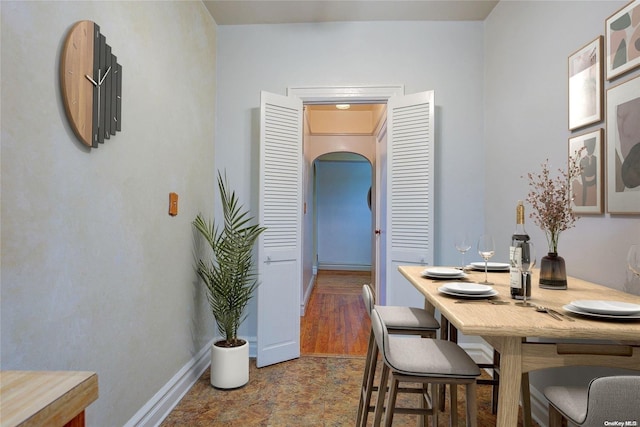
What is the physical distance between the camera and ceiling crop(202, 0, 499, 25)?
9.44ft

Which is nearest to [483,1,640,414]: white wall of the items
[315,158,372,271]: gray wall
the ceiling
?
the ceiling

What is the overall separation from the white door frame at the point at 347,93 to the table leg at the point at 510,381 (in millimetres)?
2473

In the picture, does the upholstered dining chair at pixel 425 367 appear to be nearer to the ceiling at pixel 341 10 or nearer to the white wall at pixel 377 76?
the white wall at pixel 377 76

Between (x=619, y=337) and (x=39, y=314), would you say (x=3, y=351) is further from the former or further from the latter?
(x=619, y=337)

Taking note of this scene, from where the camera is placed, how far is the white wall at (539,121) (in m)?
1.73

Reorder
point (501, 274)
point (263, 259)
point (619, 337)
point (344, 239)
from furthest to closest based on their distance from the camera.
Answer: point (344, 239) < point (263, 259) < point (501, 274) < point (619, 337)

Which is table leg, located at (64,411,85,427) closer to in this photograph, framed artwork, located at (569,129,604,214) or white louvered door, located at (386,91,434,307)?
framed artwork, located at (569,129,604,214)

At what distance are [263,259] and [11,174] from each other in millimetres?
1975

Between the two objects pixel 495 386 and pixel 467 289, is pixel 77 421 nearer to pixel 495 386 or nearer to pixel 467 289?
pixel 467 289

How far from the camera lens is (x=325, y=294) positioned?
19.2 ft

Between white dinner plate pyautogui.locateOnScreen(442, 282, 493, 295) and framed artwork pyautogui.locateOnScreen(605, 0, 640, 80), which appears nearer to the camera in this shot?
white dinner plate pyautogui.locateOnScreen(442, 282, 493, 295)

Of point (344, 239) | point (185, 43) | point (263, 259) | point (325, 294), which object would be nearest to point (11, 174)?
point (185, 43)

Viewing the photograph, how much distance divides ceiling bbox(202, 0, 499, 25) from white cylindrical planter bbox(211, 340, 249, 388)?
8.64 feet

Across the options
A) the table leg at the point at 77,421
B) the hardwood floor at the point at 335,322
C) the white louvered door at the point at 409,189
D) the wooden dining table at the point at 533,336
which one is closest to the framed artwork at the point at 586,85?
the wooden dining table at the point at 533,336
